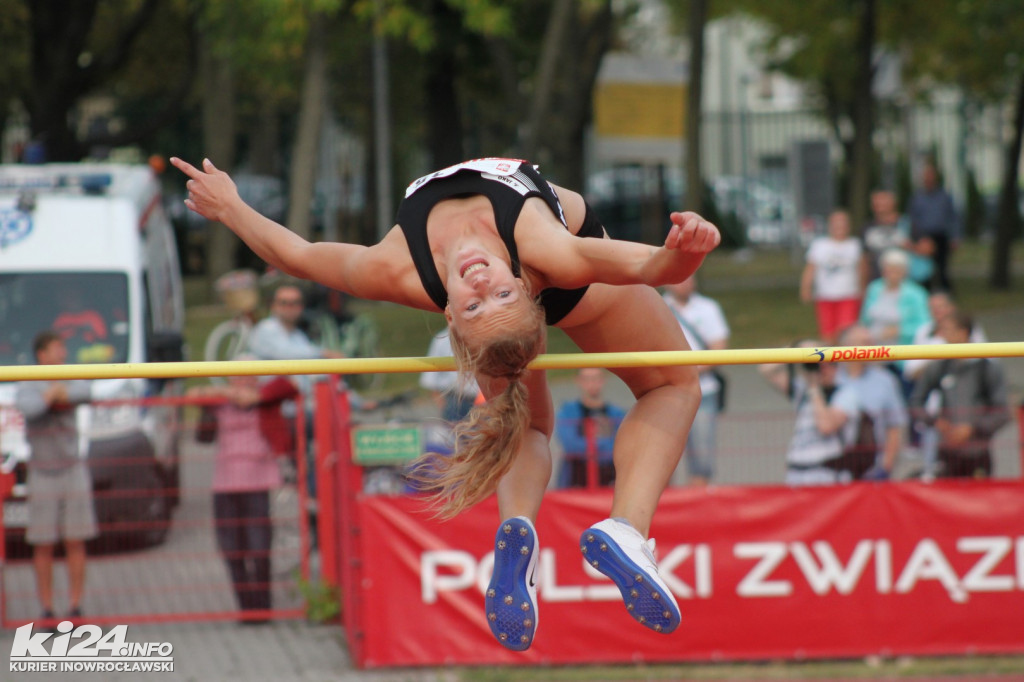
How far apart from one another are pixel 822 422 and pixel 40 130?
1446 centimetres

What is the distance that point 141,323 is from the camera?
8727mm

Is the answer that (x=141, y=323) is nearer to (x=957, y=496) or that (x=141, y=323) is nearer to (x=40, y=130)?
(x=957, y=496)

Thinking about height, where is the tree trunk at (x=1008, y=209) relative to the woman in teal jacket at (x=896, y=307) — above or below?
above

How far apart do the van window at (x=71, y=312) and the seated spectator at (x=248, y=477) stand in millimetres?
1412

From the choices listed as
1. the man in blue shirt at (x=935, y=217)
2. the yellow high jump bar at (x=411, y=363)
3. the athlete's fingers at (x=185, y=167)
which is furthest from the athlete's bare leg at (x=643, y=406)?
the man in blue shirt at (x=935, y=217)

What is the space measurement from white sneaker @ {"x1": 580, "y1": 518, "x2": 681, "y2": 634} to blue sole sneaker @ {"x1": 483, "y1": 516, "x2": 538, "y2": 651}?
21 centimetres

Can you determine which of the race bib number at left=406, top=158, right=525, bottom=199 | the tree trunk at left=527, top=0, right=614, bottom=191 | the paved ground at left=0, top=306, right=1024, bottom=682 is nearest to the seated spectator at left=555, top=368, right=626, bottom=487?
the paved ground at left=0, top=306, right=1024, bottom=682

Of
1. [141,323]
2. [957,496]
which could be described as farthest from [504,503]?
[141,323]

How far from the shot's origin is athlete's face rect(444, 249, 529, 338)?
3.82 m

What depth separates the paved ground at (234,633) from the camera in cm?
684

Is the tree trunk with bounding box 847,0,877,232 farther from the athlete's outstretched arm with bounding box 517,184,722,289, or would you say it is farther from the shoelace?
the athlete's outstretched arm with bounding box 517,184,722,289

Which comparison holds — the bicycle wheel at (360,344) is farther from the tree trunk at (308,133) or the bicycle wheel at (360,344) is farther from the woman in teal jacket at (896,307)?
the woman in teal jacket at (896,307)

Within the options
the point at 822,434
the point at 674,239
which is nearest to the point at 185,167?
the point at 674,239

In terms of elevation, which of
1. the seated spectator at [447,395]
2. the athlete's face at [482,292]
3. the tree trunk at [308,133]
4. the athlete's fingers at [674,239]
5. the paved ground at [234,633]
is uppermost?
the tree trunk at [308,133]
